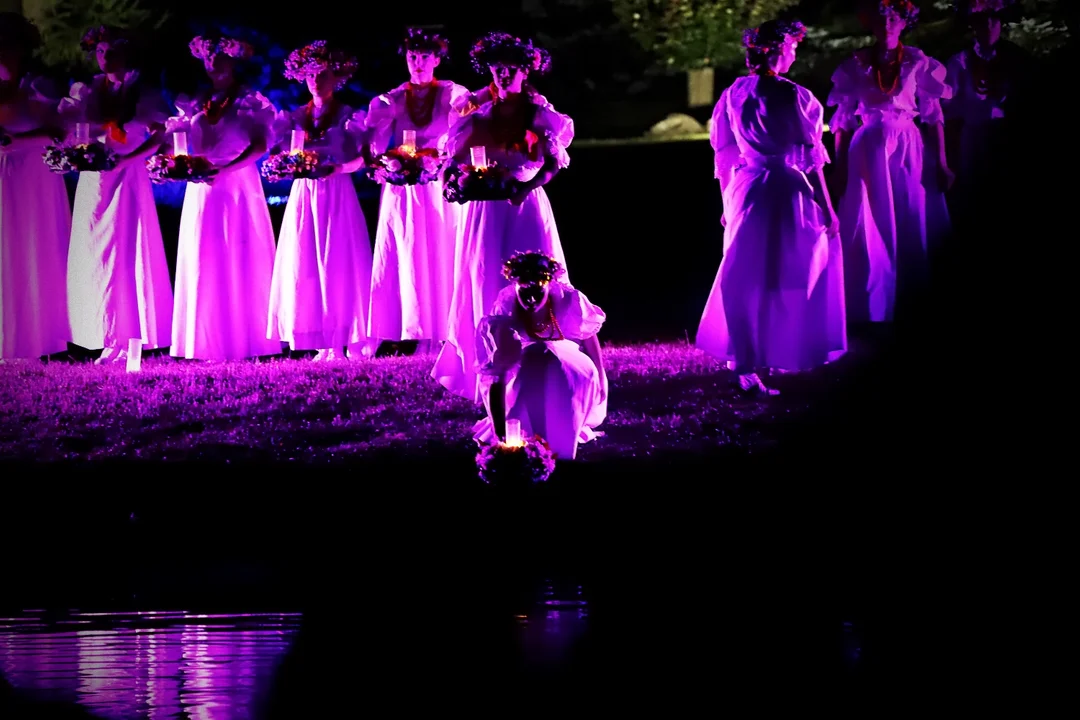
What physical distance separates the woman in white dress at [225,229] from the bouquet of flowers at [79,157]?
42 centimetres

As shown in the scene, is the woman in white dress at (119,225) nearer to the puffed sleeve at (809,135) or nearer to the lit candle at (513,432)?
the lit candle at (513,432)

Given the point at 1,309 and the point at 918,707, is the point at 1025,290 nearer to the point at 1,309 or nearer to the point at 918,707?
the point at 918,707

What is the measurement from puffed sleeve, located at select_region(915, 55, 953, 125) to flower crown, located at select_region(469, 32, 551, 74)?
2.47 metres

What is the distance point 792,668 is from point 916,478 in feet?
5.51

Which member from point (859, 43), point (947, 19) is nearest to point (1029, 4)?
point (947, 19)

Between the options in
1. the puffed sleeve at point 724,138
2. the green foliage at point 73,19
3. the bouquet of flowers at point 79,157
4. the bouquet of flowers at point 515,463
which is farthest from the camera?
the green foliage at point 73,19

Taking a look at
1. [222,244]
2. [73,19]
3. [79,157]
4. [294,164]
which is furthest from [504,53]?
[73,19]

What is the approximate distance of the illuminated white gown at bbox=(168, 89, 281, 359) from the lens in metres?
7.99

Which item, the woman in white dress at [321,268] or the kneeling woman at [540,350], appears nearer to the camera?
the kneeling woman at [540,350]

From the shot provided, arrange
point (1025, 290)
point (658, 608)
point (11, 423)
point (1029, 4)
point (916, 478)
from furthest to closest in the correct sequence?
point (1029, 4), point (1025, 290), point (11, 423), point (916, 478), point (658, 608)

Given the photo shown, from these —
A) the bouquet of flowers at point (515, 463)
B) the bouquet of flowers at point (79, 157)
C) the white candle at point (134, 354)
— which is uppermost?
the bouquet of flowers at point (79, 157)

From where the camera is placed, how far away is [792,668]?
4129 mm

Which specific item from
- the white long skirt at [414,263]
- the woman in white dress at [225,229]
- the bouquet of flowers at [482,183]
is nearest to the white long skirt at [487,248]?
the bouquet of flowers at [482,183]

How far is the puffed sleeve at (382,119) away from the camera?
7.79 metres
